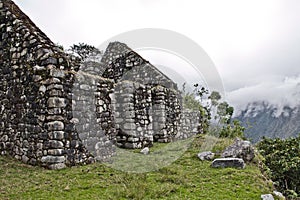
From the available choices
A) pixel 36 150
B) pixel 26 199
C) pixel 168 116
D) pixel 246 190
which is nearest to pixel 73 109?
pixel 36 150

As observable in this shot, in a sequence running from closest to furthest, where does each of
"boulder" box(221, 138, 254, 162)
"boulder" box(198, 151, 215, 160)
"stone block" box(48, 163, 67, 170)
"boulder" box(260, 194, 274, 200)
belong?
"boulder" box(260, 194, 274, 200), "stone block" box(48, 163, 67, 170), "boulder" box(221, 138, 254, 162), "boulder" box(198, 151, 215, 160)

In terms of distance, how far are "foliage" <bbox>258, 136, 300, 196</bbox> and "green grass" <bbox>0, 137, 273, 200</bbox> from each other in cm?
740

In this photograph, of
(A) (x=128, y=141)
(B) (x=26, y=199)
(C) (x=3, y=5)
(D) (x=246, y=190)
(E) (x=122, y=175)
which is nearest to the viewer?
(B) (x=26, y=199)

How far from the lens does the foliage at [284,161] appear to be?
1499 cm

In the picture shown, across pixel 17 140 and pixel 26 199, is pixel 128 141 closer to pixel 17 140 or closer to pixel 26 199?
pixel 17 140

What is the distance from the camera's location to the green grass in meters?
5.30

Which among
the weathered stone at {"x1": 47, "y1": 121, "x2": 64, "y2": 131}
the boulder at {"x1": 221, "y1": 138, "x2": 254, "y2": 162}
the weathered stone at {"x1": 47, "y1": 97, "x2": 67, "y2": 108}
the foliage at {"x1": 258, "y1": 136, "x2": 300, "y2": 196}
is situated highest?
the weathered stone at {"x1": 47, "y1": 97, "x2": 67, "y2": 108}

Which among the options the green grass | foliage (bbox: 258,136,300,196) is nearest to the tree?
foliage (bbox: 258,136,300,196)

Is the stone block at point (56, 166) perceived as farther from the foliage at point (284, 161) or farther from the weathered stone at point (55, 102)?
the foliage at point (284, 161)

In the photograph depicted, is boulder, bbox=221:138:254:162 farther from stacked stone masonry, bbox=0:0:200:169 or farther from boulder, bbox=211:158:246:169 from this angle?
stacked stone masonry, bbox=0:0:200:169

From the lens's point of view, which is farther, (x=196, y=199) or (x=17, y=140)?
(x=17, y=140)

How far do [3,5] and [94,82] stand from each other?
3569mm

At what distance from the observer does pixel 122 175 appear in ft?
21.9

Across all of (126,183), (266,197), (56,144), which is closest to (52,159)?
(56,144)
